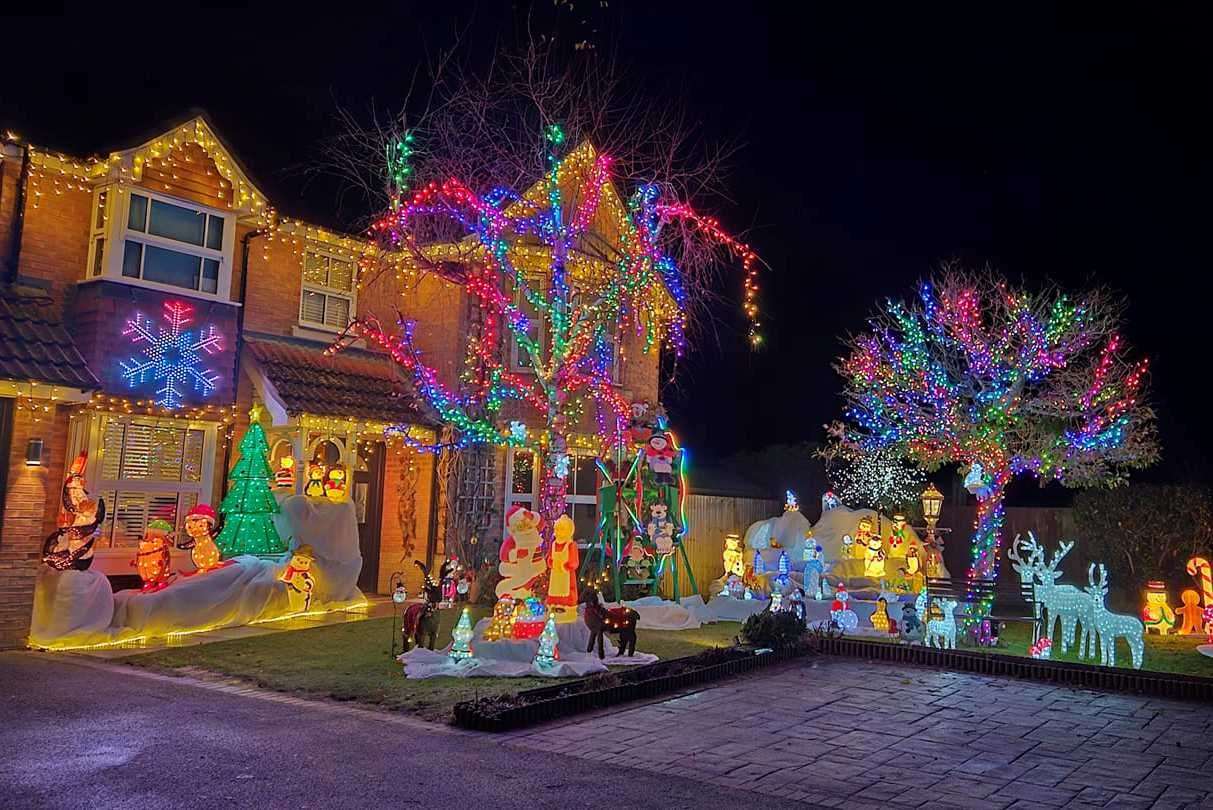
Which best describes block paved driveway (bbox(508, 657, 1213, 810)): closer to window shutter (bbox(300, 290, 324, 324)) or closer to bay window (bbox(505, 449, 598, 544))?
bay window (bbox(505, 449, 598, 544))

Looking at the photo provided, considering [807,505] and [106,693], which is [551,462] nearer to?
[106,693]

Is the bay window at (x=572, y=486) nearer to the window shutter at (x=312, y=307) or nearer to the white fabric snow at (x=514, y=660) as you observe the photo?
the window shutter at (x=312, y=307)

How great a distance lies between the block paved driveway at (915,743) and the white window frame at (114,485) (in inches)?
363

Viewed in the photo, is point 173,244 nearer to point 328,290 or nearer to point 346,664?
point 328,290

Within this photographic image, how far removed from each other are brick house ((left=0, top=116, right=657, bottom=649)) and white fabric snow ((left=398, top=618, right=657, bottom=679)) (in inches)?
200

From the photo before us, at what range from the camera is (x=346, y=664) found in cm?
1045

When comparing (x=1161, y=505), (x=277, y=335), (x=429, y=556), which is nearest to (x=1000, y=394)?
(x=1161, y=505)

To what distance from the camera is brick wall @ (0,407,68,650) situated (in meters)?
10.9

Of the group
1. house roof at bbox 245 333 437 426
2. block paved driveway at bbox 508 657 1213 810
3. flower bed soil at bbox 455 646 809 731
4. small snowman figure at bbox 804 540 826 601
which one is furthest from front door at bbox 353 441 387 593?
block paved driveway at bbox 508 657 1213 810

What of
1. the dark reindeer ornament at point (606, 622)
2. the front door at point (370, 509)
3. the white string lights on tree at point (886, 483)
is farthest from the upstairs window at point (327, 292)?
the white string lights on tree at point (886, 483)

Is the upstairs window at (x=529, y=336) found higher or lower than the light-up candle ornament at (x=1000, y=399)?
higher

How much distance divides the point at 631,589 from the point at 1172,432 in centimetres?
1883

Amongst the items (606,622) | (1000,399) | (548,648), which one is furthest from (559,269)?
(1000,399)

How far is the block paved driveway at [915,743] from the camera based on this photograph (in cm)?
616
